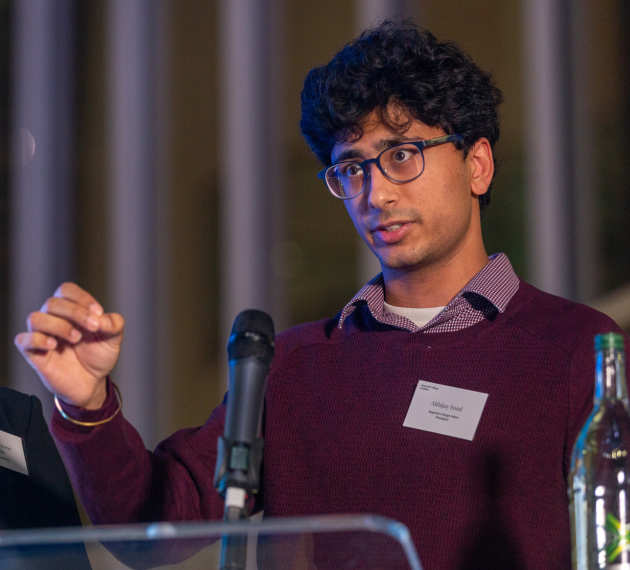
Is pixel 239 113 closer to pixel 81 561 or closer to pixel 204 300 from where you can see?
pixel 204 300

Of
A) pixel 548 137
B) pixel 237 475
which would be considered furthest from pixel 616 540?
pixel 548 137

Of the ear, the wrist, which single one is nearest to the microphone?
the wrist

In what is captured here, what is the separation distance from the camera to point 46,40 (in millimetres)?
3826

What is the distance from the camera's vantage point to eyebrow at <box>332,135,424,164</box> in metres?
1.70

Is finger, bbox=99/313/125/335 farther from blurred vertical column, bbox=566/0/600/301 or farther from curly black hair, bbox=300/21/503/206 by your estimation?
blurred vertical column, bbox=566/0/600/301

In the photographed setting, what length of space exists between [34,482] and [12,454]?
0.19 feet

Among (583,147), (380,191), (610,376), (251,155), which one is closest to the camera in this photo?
(610,376)

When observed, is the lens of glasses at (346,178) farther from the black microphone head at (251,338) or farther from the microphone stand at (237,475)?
the microphone stand at (237,475)

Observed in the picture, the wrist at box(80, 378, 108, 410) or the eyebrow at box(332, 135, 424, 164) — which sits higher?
the eyebrow at box(332, 135, 424, 164)

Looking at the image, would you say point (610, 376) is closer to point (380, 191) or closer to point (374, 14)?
point (380, 191)

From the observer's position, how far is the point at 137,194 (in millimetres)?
3783

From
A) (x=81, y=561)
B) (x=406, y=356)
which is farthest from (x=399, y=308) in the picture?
(x=81, y=561)

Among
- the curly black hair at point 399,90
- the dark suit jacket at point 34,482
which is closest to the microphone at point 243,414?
the dark suit jacket at point 34,482

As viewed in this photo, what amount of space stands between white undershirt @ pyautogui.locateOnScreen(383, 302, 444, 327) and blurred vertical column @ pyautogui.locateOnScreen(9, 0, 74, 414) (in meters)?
2.32
